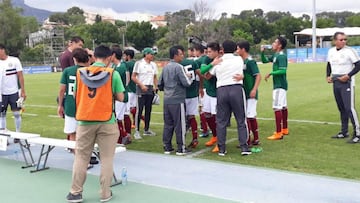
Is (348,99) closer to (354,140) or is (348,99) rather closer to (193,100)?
(354,140)

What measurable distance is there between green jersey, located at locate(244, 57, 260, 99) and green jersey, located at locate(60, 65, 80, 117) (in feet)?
10.5

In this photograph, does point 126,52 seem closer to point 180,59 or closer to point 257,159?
point 180,59

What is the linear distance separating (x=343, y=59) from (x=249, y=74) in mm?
1859

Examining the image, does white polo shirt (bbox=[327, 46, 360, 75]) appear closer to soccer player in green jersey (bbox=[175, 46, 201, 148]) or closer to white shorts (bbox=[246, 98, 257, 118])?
white shorts (bbox=[246, 98, 257, 118])

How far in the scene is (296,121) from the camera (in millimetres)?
10680

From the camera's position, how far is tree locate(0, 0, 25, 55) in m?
84.3

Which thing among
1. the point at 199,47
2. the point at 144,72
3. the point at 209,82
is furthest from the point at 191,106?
the point at 144,72

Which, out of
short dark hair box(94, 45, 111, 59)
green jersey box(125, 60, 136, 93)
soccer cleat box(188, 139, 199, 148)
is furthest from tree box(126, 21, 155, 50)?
short dark hair box(94, 45, 111, 59)

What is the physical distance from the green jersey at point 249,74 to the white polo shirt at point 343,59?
1.66m

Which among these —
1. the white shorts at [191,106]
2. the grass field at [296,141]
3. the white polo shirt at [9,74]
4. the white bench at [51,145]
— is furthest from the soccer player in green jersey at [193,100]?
the white polo shirt at [9,74]

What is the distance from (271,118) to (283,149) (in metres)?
3.73

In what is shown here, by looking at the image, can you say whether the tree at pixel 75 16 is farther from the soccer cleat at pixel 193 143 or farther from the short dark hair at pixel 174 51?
the short dark hair at pixel 174 51

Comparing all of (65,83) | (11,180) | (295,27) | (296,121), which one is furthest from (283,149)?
(295,27)

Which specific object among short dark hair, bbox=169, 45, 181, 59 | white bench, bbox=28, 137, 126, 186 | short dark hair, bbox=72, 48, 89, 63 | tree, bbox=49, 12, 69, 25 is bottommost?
white bench, bbox=28, 137, 126, 186
